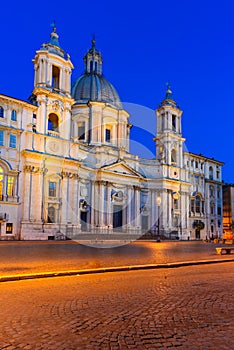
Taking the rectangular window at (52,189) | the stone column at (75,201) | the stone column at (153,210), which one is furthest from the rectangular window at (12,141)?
the stone column at (153,210)

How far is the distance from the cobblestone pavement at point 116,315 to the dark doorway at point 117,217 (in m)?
45.9

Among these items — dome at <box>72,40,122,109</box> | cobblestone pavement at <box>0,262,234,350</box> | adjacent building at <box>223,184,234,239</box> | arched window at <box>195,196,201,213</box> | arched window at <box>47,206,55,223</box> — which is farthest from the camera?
adjacent building at <box>223,184,234,239</box>

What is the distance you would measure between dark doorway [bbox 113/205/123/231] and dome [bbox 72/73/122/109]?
20.5 meters

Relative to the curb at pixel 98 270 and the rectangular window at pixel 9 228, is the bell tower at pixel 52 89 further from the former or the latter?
the curb at pixel 98 270

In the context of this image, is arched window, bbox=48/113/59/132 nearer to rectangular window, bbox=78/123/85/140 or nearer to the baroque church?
the baroque church

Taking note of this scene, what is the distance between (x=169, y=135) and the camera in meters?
65.1

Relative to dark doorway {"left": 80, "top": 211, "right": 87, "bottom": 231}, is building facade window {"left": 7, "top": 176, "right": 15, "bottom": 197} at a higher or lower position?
higher

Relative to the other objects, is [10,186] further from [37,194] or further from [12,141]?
[12,141]

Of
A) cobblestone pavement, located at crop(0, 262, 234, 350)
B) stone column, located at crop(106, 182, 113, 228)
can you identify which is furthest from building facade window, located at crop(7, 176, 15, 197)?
cobblestone pavement, located at crop(0, 262, 234, 350)

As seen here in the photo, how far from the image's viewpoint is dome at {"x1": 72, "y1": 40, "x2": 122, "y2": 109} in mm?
61188

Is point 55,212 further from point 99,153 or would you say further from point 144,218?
point 144,218

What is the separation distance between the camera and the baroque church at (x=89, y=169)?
40.5 meters

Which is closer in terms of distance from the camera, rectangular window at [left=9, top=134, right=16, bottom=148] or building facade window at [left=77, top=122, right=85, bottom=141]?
rectangular window at [left=9, top=134, right=16, bottom=148]

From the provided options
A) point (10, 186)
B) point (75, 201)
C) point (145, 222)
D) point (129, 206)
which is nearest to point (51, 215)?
point (75, 201)
